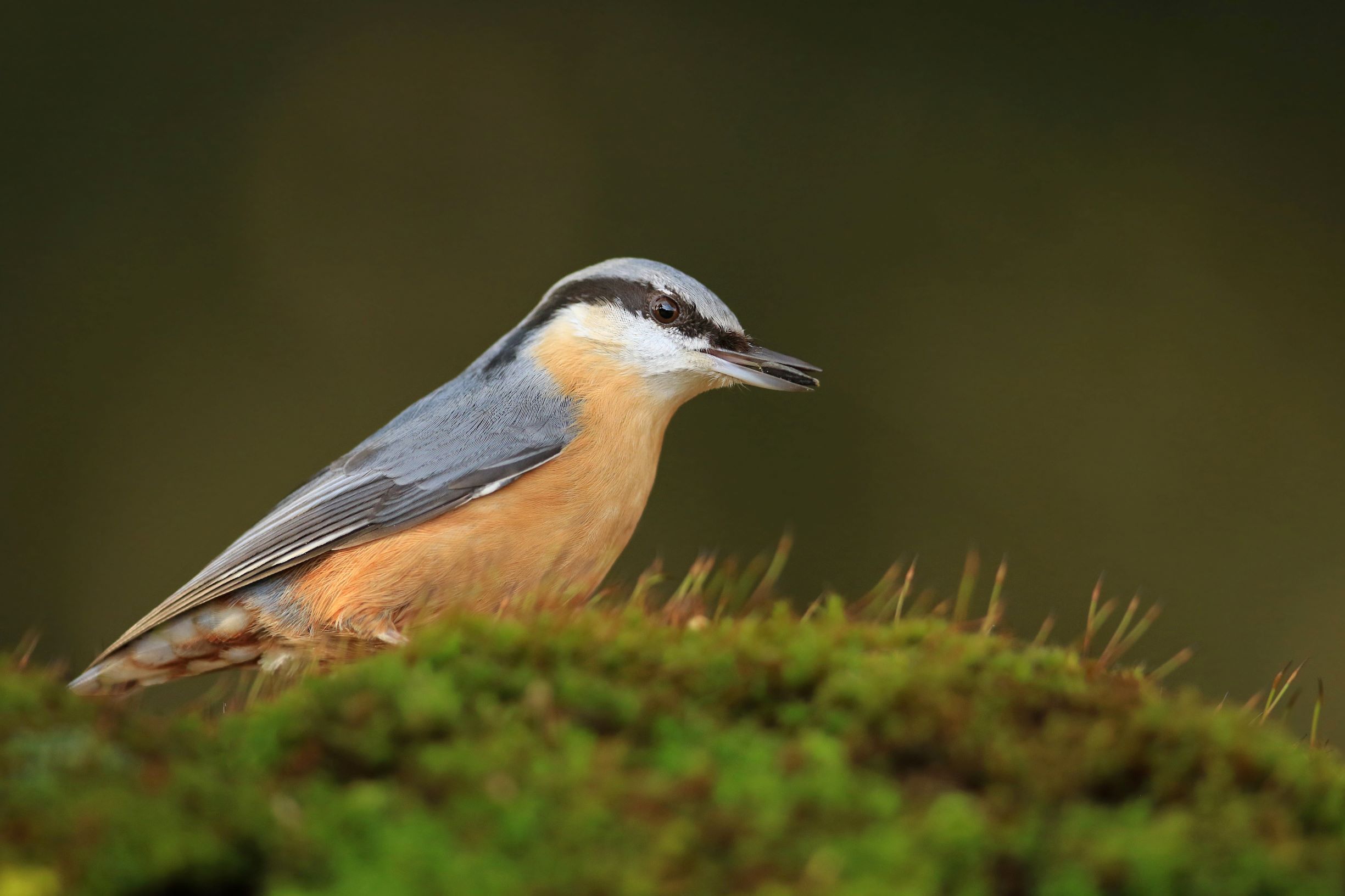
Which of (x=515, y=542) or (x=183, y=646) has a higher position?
(x=515, y=542)

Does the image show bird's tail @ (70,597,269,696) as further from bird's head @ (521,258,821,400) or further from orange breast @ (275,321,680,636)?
bird's head @ (521,258,821,400)

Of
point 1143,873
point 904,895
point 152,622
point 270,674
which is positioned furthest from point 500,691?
point 152,622

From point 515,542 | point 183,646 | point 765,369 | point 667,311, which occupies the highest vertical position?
point 667,311

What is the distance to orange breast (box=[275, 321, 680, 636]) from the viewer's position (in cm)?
272

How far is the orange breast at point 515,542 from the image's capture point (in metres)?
2.72

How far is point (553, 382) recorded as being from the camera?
3166mm

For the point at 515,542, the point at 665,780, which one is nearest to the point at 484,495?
the point at 515,542

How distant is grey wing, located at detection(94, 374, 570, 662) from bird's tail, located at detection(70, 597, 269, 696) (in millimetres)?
34

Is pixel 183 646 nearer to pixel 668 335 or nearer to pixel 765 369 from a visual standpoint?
pixel 668 335

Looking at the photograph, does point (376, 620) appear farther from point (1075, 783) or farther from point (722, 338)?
point (1075, 783)

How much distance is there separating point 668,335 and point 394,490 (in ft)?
2.78

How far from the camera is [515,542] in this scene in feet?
9.07

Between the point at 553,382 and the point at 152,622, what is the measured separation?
1.18 metres

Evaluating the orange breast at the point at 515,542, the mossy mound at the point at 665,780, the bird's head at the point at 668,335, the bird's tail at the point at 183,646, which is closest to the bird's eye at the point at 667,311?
the bird's head at the point at 668,335
